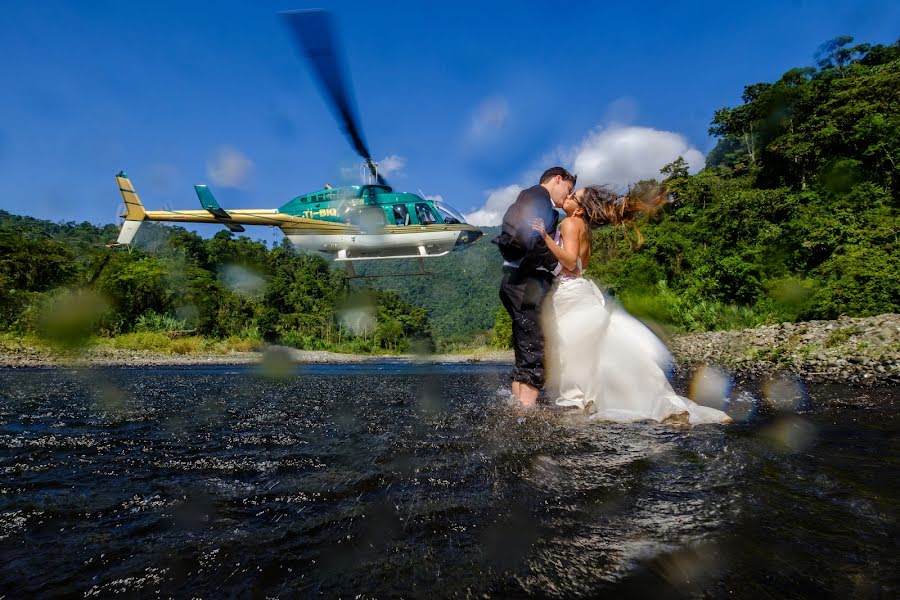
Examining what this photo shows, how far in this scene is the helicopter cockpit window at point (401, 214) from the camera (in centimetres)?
1736

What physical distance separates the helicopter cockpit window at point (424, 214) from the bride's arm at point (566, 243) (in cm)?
1340

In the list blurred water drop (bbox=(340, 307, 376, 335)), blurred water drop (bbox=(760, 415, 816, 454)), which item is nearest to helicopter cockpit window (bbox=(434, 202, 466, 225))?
blurred water drop (bbox=(760, 415, 816, 454))

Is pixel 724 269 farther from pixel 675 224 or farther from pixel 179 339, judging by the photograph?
pixel 179 339

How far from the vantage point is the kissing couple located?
13.2 feet

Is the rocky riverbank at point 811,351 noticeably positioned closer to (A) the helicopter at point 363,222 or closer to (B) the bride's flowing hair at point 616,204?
(B) the bride's flowing hair at point 616,204

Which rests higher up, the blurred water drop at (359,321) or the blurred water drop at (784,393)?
the blurred water drop at (784,393)

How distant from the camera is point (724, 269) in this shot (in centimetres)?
2427

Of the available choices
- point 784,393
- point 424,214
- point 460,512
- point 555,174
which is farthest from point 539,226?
point 424,214

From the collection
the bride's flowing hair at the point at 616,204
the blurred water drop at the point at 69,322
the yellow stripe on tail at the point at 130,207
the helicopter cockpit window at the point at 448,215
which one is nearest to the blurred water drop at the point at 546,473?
the bride's flowing hair at the point at 616,204

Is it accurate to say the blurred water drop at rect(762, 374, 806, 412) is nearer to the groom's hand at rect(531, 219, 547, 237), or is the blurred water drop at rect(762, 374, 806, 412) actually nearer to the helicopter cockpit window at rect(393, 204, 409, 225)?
the groom's hand at rect(531, 219, 547, 237)

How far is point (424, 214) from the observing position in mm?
17516

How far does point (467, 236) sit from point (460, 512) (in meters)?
16.5

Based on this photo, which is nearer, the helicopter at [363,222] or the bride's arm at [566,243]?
the bride's arm at [566,243]

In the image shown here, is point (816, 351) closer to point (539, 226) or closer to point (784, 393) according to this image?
point (784, 393)
